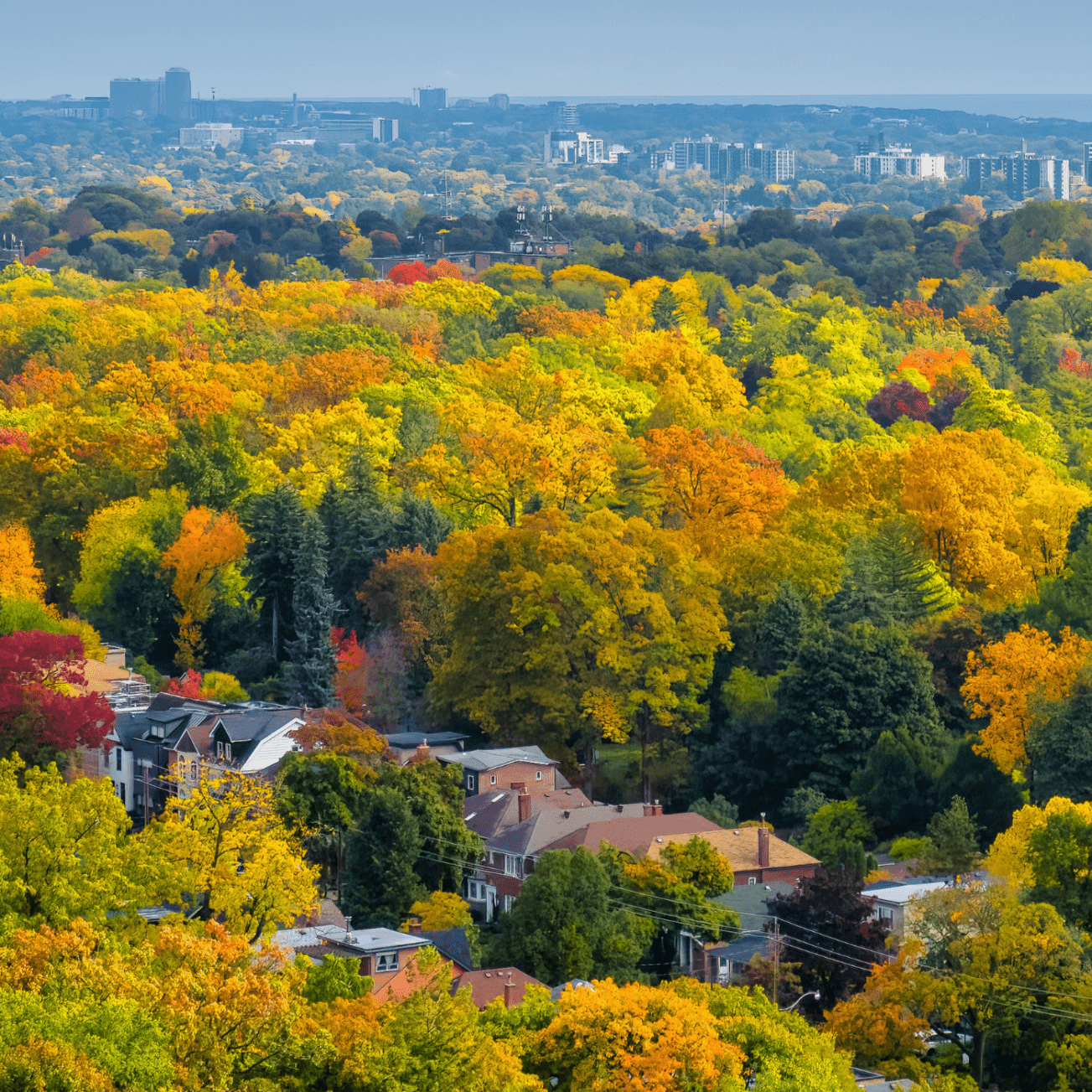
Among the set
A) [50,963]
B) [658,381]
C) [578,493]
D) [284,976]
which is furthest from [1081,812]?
[658,381]

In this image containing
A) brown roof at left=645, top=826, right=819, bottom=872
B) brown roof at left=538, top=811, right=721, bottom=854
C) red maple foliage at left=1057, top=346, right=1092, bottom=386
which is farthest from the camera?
red maple foliage at left=1057, top=346, right=1092, bottom=386

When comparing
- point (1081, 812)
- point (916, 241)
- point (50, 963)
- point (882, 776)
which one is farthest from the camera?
point (916, 241)

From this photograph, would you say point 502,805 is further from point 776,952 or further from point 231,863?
point 776,952

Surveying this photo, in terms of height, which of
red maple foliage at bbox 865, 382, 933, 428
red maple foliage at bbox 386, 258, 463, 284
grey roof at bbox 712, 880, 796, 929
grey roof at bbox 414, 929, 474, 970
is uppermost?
red maple foliage at bbox 865, 382, 933, 428

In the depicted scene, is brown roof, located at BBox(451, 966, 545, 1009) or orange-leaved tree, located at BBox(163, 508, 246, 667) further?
orange-leaved tree, located at BBox(163, 508, 246, 667)

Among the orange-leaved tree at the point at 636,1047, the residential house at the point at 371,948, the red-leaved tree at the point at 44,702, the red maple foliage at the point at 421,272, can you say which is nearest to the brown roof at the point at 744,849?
the residential house at the point at 371,948

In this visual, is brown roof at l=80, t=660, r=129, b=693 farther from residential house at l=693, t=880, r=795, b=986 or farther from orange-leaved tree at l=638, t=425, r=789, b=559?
residential house at l=693, t=880, r=795, b=986

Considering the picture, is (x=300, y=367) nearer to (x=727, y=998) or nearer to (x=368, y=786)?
(x=368, y=786)

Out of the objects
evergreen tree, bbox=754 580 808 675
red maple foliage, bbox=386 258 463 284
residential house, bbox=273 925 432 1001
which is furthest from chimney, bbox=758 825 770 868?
red maple foliage, bbox=386 258 463 284

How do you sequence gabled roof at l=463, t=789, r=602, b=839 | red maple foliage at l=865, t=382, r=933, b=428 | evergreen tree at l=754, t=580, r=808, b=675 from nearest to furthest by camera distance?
gabled roof at l=463, t=789, r=602, b=839 < evergreen tree at l=754, t=580, r=808, b=675 < red maple foliage at l=865, t=382, r=933, b=428
